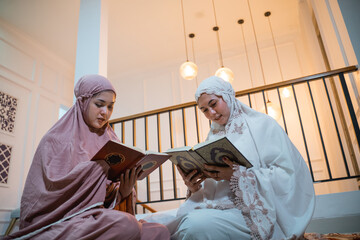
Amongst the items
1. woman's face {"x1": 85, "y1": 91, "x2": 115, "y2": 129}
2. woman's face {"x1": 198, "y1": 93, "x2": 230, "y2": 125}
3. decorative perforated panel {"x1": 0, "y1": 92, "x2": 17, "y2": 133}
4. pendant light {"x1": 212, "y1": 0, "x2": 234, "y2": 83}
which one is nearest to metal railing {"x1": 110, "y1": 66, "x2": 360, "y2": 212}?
pendant light {"x1": 212, "y1": 0, "x2": 234, "y2": 83}

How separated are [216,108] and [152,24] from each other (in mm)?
4298

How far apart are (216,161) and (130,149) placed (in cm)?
49

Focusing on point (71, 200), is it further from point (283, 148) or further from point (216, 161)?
point (283, 148)

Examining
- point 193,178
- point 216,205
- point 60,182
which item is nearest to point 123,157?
point 60,182

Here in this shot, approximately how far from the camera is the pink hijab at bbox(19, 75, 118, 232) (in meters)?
1.49

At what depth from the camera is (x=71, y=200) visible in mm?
1493

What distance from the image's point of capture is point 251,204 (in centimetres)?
153

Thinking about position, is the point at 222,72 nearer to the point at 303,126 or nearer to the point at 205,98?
the point at 303,126

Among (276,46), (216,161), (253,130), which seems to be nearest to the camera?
(216,161)

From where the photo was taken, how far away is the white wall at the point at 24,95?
15.9 feet

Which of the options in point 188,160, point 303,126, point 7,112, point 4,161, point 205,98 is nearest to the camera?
point 188,160

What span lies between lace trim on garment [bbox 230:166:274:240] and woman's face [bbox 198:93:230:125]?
48 centimetres

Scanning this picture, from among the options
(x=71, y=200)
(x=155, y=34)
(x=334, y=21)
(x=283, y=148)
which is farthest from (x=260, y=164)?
(x=155, y=34)

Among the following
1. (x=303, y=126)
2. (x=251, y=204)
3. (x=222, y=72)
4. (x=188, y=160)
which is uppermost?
(x=222, y=72)
